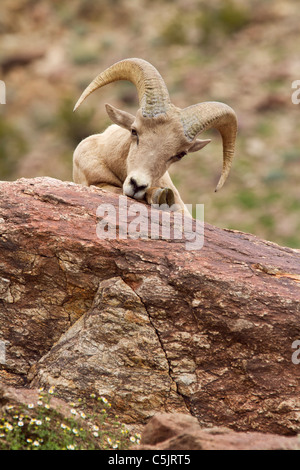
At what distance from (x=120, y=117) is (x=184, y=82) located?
2194 centimetres

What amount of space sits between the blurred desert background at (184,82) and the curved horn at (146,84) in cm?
1361

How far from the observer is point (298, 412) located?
5719 mm

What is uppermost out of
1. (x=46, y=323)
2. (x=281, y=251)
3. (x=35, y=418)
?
(x=281, y=251)

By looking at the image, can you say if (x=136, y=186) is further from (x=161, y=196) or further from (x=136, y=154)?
(x=136, y=154)

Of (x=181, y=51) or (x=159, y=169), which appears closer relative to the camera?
(x=159, y=169)

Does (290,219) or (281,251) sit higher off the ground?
(290,219)

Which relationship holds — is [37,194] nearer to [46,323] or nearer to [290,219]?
[46,323]

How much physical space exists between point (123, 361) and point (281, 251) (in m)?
2.34

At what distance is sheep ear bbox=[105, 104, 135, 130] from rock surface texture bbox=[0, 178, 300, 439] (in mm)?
2117

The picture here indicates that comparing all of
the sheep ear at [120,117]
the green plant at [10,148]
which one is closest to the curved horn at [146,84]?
the sheep ear at [120,117]

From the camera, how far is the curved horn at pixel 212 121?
25.1 ft

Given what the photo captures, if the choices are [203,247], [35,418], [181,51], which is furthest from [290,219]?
[35,418]
